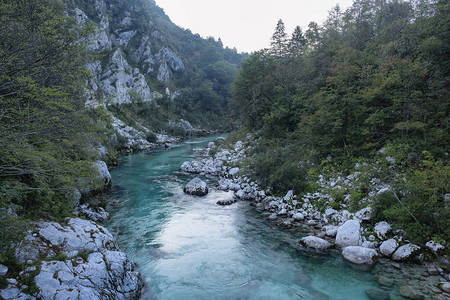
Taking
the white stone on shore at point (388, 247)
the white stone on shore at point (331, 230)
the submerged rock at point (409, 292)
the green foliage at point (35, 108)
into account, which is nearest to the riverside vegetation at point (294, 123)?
the green foliage at point (35, 108)

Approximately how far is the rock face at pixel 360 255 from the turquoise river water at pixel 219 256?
1.00 feet

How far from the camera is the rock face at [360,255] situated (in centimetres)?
727

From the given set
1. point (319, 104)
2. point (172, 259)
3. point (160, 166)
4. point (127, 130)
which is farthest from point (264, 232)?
point (127, 130)

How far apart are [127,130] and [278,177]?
3279cm

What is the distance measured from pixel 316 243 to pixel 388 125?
786 centimetres

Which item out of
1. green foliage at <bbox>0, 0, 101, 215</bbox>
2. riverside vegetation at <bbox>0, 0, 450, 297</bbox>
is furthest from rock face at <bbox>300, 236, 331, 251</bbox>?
green foliage at <bbox>0, 0, 101, 215</bbox>

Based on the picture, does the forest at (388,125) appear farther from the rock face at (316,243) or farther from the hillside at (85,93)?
the hillside at (85,93)

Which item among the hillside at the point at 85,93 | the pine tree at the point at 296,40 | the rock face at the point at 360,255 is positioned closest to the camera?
the hillside at the point at 85,93

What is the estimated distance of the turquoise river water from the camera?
6543 mm

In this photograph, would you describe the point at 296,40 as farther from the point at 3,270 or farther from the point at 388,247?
the point at 3,270

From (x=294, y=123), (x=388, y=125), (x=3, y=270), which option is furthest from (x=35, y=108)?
Answer: (x=294, y=123)

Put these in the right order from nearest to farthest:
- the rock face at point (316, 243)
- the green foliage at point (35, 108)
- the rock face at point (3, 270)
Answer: the rock face at point (3, 270) < the green foliage at point (35, 108) < the rock face at point (316, 243)

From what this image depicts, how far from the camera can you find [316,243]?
27.5 ft

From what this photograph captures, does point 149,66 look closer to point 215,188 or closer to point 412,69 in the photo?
point 215,188
